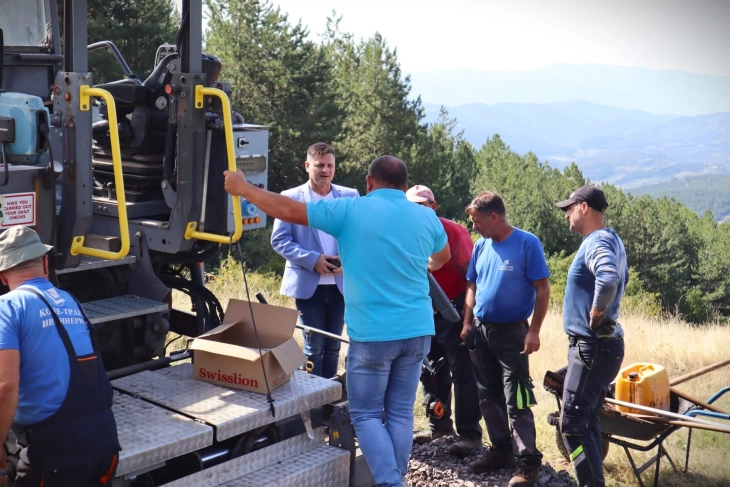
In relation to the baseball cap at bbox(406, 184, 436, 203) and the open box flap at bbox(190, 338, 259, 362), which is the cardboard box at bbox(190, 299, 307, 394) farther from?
the baseball cap at bbox(406, 184, 436, 203)

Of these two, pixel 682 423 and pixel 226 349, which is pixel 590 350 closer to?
pixel 682 423

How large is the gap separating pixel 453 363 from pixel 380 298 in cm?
190

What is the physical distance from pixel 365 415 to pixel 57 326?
5.14 feet

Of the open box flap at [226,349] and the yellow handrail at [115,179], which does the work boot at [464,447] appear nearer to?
the open box flap at [226,349]

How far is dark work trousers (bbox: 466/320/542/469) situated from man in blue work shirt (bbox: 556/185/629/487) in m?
0.26

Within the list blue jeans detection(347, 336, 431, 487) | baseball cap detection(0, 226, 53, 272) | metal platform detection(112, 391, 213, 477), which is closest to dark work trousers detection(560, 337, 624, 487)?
blue jeans detection(347, 336, 431, 487)

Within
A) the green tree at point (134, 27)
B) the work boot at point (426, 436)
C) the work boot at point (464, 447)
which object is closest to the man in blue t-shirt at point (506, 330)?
the work boot at point (464, 447)

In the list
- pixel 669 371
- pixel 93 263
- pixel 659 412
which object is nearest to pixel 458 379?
pixel 659 412

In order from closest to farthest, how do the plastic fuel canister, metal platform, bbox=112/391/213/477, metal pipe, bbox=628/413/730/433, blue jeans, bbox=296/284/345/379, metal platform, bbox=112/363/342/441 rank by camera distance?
metal platform, bbox=112/391/213/477 → metal platform, bbox=112/363/342/441 → metal pipe, bbox=628/413/730/433 → the plastic fuel canister → blue jeans, bbox=296/284/345/379

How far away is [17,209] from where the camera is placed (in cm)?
354

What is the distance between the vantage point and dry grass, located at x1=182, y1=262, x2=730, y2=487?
211 inches

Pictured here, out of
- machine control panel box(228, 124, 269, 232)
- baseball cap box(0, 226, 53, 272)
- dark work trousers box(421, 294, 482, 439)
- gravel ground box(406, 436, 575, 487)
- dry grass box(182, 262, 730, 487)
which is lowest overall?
dry grass box(182, 262, 730, 487)

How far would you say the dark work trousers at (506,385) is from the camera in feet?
16.1

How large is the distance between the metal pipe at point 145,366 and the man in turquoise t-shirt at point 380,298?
1.14m
